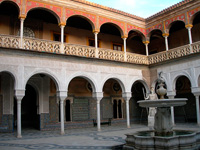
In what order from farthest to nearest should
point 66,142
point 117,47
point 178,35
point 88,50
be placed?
point 117,47 < point 178,35 < point 88,50 < point 66,142

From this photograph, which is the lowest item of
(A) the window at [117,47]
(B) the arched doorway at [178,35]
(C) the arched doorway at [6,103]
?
(C) the arched doorway at [6,103]

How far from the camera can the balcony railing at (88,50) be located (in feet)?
32.4

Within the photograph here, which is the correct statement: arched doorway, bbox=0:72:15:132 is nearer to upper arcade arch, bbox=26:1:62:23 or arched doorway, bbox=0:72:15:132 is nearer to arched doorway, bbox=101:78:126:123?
upper arcade arch, bbox=26:1:62:23

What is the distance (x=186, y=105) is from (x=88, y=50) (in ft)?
25.4

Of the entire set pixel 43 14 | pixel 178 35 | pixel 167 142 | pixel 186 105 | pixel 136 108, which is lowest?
pixel 167 142

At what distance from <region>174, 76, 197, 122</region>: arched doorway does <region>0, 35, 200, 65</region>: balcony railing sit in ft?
9.27

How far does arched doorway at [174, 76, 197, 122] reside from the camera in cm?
1459

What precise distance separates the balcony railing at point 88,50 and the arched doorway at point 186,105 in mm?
2827

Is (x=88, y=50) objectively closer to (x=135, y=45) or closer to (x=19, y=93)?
(x=19, y=93)

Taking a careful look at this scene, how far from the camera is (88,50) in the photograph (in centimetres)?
1184

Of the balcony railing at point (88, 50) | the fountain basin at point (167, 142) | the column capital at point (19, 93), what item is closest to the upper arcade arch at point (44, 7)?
the balcony railing at point (88, 50)

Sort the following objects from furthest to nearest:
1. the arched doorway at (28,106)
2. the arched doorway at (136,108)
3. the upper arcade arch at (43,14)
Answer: the arched doorway at (136,108), the arched doorway at (28,106), the upper arcade arch at (43,14)

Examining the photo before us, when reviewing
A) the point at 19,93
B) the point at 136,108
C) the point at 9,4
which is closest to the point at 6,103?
the point at 19,93

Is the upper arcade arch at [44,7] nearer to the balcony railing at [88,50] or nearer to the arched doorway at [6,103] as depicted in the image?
the balcony railing at [88,50]
